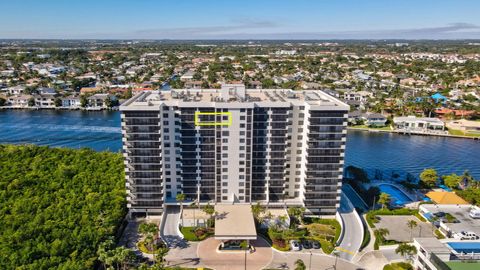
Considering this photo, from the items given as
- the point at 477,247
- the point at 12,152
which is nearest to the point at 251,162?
the point at 477,247

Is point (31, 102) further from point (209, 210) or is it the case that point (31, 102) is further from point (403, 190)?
point (403, 190)

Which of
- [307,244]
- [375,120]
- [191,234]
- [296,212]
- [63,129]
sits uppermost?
[375,120]

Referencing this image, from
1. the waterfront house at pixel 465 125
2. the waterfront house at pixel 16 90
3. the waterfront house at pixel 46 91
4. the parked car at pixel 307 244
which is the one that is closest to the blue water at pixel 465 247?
the parked car at pixel 307 244

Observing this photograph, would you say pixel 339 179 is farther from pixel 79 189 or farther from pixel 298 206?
pixel 79 189

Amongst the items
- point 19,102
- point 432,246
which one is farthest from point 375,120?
point 19,102

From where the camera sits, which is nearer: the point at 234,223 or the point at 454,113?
the point at 234,223

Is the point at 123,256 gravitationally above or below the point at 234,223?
above

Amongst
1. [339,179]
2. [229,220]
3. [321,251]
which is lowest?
[321,251]

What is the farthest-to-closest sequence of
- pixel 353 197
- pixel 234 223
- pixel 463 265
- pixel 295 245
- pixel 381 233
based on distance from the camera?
pixel 353 197, pixel 381 233, pixel 234 223, pixel 295 245, pixel 463 265
